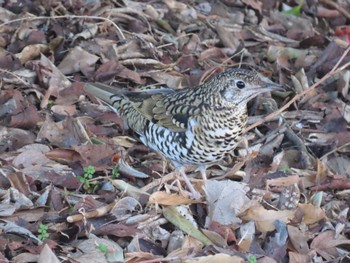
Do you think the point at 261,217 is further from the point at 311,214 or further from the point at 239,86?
the point at 239,86

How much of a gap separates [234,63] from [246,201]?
6.71 feet

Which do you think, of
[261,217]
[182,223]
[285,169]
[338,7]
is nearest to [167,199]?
[182,223]

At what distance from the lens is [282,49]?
7.64 meters

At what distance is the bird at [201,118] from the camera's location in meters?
5.47

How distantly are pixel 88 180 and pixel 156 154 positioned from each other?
737mm

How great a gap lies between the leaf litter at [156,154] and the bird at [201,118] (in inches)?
9.6

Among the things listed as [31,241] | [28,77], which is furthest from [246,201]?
[28,77]

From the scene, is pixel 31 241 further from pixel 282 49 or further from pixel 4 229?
pixel 282 49

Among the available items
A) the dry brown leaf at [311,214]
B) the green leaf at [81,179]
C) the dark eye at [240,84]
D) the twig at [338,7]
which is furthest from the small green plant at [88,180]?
the twig at [338,7]

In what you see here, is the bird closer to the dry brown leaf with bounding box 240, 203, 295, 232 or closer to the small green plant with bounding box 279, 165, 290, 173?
the dry brown leaf with bounding box 240, 203, 295, 232

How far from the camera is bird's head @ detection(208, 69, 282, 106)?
5.42 m

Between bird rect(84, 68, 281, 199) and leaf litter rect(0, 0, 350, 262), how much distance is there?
0.24 m

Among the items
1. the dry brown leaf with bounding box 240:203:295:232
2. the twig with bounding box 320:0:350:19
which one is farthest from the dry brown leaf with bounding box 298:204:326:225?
the twig with bounding box 320:0:350:19

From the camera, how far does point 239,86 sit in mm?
5453
